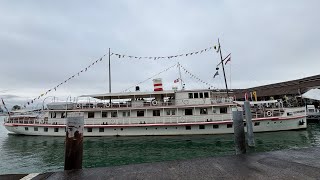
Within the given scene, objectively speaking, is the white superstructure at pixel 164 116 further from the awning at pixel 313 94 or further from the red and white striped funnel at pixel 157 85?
the awning at pixel 313 94

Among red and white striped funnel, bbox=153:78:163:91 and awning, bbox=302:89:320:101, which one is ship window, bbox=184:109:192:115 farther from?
awning, bbox=302:89:320:101

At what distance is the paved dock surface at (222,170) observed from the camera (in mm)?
4680

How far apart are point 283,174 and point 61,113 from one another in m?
25.4

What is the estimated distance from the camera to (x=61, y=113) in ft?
82.9

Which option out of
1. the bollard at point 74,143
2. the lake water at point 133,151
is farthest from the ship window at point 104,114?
the bollard at point 74,143

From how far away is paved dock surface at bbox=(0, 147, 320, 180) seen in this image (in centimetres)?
468

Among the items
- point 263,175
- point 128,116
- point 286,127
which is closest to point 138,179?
point 263,175

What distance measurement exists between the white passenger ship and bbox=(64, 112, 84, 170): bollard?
16.3m

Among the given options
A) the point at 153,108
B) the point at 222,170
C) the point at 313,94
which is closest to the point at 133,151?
the point at 153,108

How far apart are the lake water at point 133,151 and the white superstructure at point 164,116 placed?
137 centimetres

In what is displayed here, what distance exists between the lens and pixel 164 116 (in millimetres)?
23203

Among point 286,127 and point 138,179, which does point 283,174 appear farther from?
point 286,127

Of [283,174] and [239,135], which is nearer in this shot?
[283,174]

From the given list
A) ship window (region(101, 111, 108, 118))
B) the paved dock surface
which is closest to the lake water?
ship window (region(101, 111, 108, 118))
